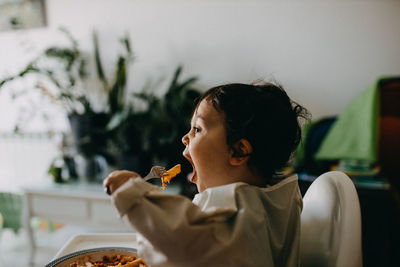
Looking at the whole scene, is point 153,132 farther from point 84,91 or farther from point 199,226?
point 199,226

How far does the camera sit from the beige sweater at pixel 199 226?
462 mm

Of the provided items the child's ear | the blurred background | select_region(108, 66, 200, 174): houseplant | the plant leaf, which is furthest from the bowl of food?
the plant leaf

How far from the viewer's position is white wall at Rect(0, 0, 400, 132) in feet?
5.84

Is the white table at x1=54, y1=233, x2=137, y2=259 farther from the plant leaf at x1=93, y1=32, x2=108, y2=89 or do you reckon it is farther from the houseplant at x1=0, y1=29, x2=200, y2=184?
the plant leaf at x1=93, y1=32, x2=108, y2=89

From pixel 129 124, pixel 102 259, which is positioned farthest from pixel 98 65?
pixel 102 259

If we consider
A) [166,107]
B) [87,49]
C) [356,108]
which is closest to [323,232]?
[356,108]

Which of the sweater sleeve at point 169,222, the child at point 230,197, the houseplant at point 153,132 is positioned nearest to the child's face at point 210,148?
the child at point 230,197

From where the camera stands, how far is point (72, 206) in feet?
6.42

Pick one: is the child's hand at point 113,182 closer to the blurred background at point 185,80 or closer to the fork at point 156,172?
the fork at point 156,172

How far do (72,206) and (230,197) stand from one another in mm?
1729

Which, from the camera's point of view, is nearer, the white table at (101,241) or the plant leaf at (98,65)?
the white table at (101,241)

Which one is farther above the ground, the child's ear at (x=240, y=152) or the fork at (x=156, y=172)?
the child's ear at (x=240, y=152)

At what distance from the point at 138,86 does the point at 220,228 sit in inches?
76.2

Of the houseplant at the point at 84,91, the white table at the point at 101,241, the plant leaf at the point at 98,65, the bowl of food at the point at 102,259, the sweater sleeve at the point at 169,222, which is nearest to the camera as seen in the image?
the sweater sleeve at the point at 169,222
